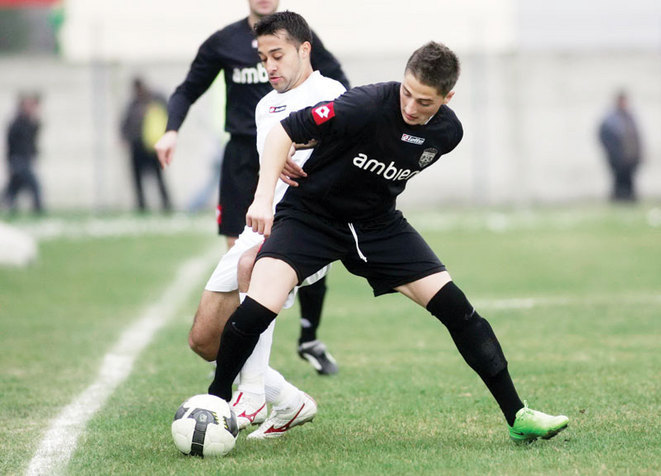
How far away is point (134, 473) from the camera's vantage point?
450 centimetres

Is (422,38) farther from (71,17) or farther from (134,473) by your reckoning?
(134,473)

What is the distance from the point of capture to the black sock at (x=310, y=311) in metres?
6.96

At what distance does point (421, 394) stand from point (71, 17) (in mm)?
19326

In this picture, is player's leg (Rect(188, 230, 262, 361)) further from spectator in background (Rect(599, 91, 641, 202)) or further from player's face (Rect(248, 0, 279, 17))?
spectator in background (Rect(599, 91, 641, 202))

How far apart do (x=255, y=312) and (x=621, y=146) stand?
1604 cm

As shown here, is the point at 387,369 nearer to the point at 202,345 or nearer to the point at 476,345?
the point at 202,345

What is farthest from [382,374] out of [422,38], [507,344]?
[422,38]

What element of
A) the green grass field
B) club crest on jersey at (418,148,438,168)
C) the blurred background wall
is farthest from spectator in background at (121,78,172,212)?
club crest on jersey at (418,148,438,168)

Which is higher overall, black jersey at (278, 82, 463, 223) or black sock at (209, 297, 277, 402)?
black jersey at (278, 82, 463, 223)

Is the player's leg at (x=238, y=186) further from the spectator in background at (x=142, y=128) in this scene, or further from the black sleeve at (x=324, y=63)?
the spectator in background at (x=142, y=128)

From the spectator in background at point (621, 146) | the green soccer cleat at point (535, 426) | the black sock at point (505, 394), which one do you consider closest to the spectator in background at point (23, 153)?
the spectator in background at point (621, 146)

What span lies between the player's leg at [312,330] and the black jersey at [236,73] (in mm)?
1127

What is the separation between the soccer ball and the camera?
4.75 m

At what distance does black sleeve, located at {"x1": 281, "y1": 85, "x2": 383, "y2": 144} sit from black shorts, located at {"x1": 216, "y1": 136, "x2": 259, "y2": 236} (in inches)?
65.7
